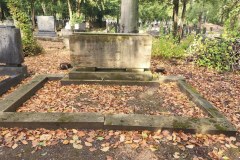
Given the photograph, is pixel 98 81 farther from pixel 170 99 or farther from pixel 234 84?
pixel 234 84

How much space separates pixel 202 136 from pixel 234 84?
4124 mm

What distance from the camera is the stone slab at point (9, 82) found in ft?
19.1

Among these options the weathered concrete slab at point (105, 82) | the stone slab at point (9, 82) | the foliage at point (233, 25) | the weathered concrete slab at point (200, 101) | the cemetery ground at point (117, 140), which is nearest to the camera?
the cemetery ground at point (117, 140)

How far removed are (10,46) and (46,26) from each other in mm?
12764

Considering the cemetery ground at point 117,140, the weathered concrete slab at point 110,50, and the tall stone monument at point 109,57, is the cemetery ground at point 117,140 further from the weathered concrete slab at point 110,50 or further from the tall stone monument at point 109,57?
the weathered concrete slab at point 110,50

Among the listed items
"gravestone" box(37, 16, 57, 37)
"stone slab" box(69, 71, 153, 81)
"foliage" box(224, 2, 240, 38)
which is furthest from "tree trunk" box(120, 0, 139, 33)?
"gravestone" box(37, 16, 57, 37)

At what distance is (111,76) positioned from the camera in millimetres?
6590

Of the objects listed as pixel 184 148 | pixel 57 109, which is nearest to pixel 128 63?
pixel 57 109

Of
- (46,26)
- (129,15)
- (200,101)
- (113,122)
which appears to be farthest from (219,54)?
(46,26)

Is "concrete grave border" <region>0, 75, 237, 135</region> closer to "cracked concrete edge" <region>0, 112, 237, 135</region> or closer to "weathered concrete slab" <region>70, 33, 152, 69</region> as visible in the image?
"cracked concrete edge" <region>0, 112, 237, 135</region>

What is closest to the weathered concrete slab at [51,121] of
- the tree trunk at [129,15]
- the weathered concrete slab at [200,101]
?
the weathered concrete slab at [200,101]

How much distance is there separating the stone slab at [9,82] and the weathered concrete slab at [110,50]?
5.84 ft

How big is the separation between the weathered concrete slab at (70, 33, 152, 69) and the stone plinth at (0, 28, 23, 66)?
1.83m

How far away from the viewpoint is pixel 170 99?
5.71 meters
